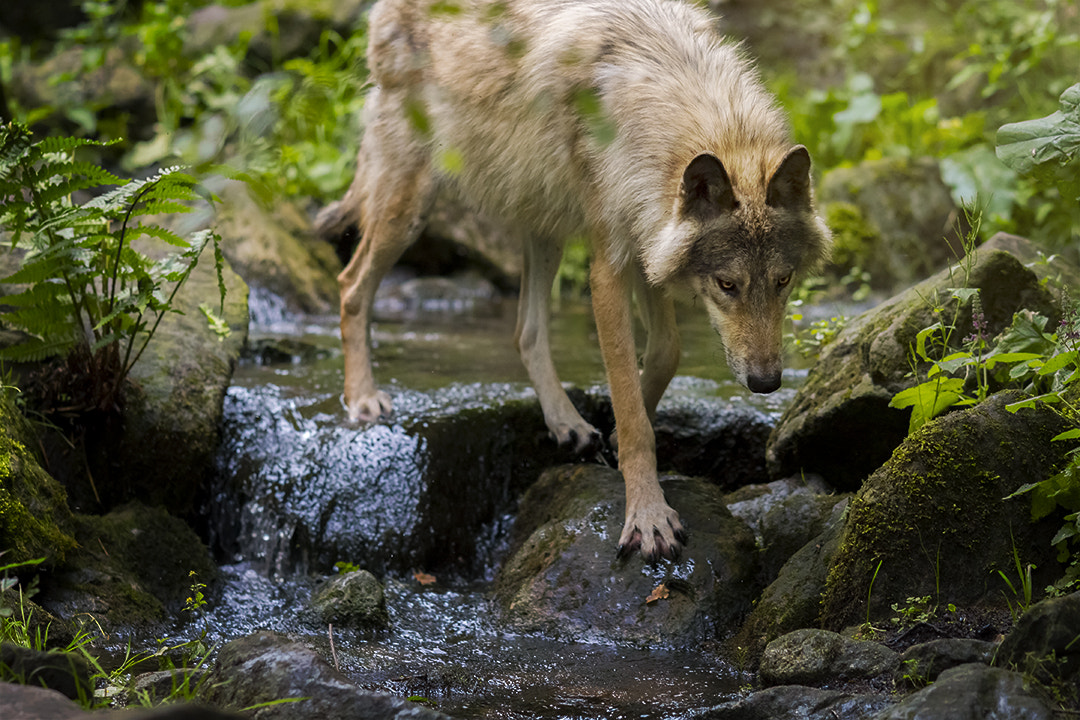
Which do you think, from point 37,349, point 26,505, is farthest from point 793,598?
point 37,349

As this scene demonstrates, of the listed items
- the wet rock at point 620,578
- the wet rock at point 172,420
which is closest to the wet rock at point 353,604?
the wet rock at point 620,578

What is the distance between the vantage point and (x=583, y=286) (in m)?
10.5

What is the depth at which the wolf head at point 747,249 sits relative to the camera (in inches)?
135

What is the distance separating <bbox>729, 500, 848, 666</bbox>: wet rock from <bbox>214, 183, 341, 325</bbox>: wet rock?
5348mm

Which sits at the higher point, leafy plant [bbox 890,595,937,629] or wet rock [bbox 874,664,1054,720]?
wet rock [bbox 874,664,1054,720]

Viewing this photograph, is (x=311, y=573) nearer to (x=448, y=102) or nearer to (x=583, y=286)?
(x=448, y=102)

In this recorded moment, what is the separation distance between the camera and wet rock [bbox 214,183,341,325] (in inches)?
303

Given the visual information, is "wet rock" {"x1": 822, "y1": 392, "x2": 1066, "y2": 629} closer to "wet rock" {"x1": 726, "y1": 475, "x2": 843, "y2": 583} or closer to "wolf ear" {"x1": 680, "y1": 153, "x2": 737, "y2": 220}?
"wet rock" {"x1": 726, "y1": 475, "x2": 843, "y2": 583}

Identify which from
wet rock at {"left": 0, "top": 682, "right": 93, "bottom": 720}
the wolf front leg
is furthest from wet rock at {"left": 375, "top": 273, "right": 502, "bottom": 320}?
wet rock at {"left": 0, "top": 682, "right": 93, "bottom": 720}

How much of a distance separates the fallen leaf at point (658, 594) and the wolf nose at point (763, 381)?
849 millimetres

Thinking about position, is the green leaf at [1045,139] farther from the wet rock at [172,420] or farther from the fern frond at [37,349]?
the fern frond at [37,349]

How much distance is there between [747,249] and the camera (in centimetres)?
344

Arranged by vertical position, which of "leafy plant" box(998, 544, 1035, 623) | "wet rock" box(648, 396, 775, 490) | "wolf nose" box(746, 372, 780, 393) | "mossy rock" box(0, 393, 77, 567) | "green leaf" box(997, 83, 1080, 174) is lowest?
"wet rock" box(648, 396, 775, 490)

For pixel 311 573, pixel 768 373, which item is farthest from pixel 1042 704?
pixel 311 573
